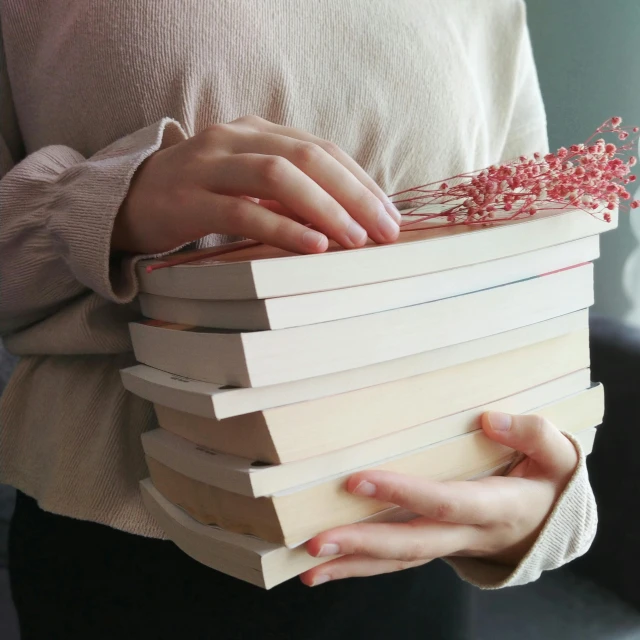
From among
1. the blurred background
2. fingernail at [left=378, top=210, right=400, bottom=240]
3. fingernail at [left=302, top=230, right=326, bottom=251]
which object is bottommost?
the blurred background

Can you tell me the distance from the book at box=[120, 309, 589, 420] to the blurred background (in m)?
0.53

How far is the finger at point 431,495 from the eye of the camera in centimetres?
42

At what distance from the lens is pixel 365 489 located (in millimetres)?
424

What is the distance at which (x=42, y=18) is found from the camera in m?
0.62

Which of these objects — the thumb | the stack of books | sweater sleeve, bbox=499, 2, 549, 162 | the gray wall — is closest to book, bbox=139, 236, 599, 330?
the stack of books

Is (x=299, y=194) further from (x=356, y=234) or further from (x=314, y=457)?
(x=314, y=457)

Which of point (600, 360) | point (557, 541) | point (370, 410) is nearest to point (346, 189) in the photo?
point (370, 410)

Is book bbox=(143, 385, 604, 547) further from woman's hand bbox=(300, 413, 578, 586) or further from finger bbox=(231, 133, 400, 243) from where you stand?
finger bbox=(231, 133, 400, 243)

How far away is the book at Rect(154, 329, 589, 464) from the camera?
0.40 m

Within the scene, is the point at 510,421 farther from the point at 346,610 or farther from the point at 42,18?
the point at 42,18

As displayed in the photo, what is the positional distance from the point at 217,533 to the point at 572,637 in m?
0.63

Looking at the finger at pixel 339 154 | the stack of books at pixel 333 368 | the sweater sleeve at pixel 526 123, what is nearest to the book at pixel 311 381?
the stack of books at pixel 333 368

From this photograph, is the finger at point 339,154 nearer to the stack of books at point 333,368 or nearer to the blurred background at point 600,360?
the stack of books at point 333,368

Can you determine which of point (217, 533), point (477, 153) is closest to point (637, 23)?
point (477, 153)
